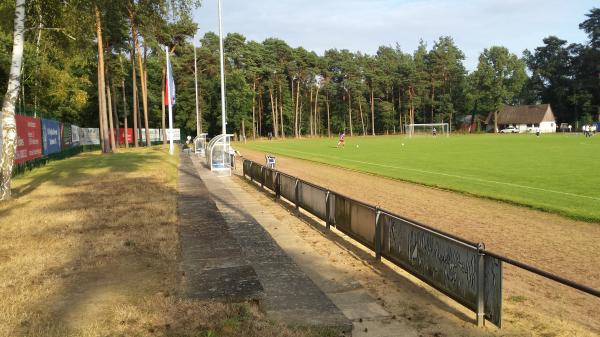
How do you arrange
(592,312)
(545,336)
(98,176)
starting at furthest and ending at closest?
(98,176), (592,312), (545,336)

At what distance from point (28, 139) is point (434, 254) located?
927 inches

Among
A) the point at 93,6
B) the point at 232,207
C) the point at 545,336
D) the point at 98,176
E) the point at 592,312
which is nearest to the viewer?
the point at 545,336

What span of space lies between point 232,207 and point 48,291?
7773 mm

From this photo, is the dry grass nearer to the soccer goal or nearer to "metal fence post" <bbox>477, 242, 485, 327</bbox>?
"metal fence post" <bbox>477, 242, 485, 327</bbox>

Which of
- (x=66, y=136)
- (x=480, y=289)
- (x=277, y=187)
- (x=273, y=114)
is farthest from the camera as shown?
(x=273, y=114)

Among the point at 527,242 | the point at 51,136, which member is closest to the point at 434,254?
the point at 527,242

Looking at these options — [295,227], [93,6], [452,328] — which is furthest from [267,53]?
[452,328]

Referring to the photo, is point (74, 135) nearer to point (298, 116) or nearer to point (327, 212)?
point (327, 212)

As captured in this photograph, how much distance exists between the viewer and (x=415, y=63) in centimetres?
11556

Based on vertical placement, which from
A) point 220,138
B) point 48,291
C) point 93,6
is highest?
point 93,6

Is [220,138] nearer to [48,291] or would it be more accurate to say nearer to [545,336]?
[48,291]

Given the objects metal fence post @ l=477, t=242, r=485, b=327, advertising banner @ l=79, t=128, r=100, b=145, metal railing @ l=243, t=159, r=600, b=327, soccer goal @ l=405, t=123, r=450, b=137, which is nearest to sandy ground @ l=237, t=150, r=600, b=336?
metal fence post @ l=477, t=242, r=485, b=327

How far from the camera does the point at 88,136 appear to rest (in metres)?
49.3

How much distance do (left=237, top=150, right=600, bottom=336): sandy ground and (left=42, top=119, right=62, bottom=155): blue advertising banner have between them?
19.5m
